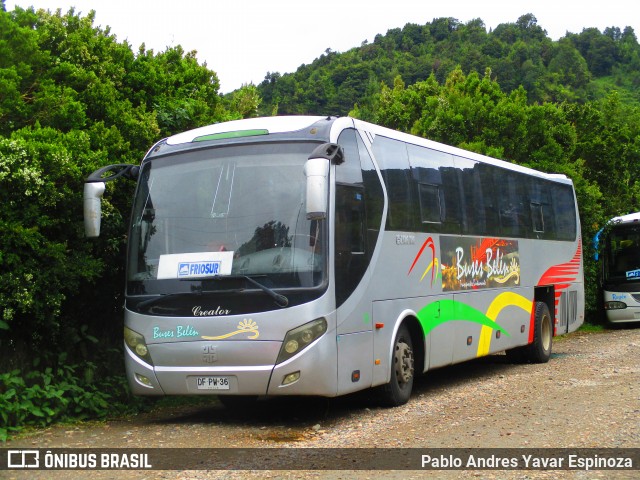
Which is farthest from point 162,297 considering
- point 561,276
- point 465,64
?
point 465,64

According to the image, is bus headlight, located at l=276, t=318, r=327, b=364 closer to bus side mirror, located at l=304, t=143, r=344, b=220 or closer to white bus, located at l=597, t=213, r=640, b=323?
bus side mirror, located at l=304, t=143, r=344, b=220

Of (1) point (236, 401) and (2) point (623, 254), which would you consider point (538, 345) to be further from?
(2) point (623, 254)

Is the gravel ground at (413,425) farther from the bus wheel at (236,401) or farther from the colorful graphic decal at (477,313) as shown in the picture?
the colorful graphic decal at (477,313)

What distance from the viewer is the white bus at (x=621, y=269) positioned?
2556 cm

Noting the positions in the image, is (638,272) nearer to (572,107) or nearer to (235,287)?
(572,107)

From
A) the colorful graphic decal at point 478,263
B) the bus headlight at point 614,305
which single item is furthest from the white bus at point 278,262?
the bus headlight at point 614,305

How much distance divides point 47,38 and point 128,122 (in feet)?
6.62

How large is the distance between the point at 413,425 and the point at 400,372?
4.85ft

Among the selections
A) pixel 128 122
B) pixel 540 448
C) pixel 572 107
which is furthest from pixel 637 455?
pixel 572 107

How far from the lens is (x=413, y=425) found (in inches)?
370

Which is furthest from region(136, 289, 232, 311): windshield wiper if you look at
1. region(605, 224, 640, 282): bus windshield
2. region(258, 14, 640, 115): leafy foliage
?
region(258, 14, 640, 115): leafy foliage

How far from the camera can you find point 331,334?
9.25m

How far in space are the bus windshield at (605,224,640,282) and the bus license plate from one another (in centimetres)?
1942

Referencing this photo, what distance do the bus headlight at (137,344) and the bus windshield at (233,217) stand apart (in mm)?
462
